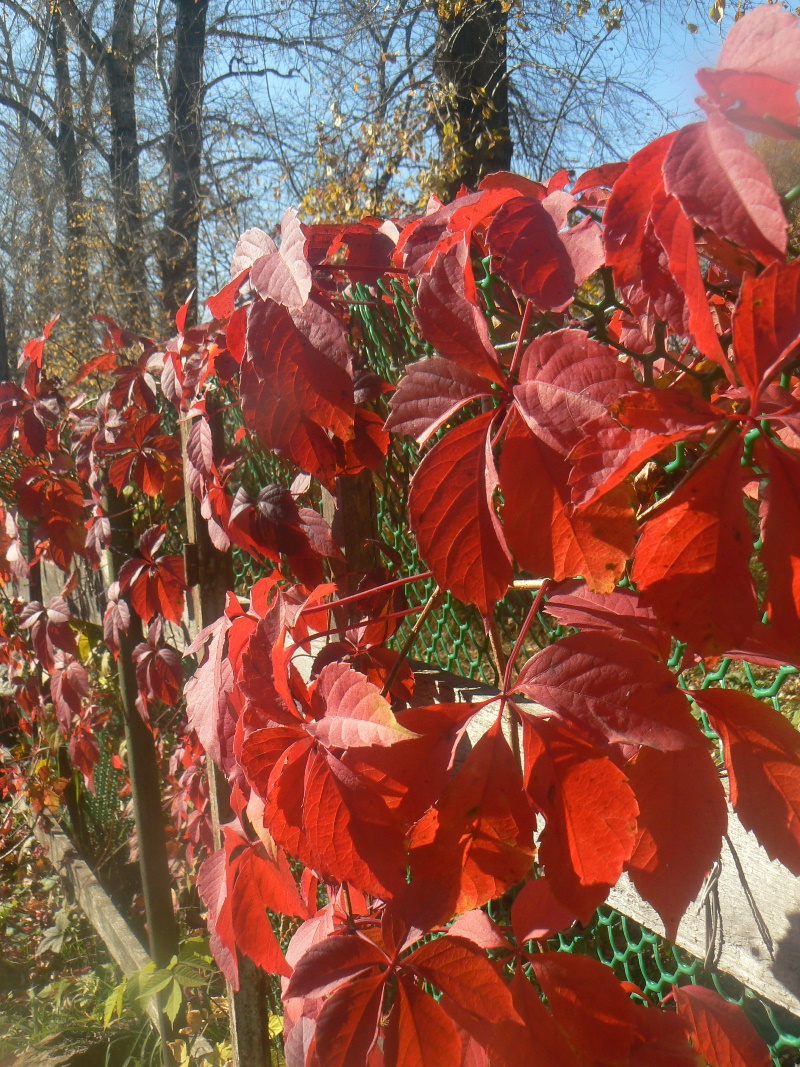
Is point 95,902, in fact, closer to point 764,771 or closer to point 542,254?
point 764,771

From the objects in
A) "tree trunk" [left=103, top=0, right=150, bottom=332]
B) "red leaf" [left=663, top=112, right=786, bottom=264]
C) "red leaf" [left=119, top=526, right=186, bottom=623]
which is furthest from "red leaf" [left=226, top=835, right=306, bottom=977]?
"tree trunk" [left=103, top=0, right=150, bottom=332]

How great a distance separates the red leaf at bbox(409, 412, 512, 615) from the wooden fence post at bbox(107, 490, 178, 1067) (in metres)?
2.31

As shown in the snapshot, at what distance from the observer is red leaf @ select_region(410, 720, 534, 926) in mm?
667

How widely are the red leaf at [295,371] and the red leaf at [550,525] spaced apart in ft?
0.86

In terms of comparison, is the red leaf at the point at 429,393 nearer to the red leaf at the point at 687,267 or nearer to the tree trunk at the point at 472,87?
the red leaf at the point at 687,267

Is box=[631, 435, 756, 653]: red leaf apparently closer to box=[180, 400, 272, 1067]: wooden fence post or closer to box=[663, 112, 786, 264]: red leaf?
box=[663, 112, 786, 264]: red leaf

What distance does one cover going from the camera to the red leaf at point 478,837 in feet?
2.19

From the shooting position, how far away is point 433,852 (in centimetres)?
68

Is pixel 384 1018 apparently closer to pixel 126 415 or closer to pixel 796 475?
pixel 796 475

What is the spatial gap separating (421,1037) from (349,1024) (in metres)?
0.06

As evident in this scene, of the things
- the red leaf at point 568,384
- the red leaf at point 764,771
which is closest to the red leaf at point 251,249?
the red leaf at point 568,384

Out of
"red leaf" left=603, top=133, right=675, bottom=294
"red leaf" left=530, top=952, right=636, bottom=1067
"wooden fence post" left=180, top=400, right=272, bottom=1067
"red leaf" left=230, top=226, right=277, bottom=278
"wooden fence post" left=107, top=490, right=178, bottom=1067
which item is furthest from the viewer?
"wooden fence post" left=107, top=490, right=178, bottom=1067

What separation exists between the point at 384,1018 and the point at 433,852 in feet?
0.70

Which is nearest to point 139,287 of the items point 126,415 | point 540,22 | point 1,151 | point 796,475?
point 1,151
